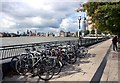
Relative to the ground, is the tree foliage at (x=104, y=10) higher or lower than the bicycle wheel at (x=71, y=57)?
higher

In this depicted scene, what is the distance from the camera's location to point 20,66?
8719 mm

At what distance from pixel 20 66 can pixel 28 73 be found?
1.36ft

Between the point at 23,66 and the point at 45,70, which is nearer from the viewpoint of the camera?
the point at 45,70

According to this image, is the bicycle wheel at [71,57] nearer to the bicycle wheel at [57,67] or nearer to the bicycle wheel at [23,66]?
the bicycle wheel at [57,67]

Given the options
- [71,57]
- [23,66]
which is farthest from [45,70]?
[71,57]

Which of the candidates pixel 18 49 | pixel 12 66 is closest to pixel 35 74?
pixel 12 66

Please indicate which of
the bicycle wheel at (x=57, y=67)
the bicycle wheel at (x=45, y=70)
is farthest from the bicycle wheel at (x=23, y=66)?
the bicycle wheel at (x=57, y=67)

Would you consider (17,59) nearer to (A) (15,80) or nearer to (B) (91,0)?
(A) (15,80)

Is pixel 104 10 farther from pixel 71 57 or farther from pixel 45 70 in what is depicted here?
pixel 45 70

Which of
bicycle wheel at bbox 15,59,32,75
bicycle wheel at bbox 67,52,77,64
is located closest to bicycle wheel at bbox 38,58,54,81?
bicycle wheel at bbox 15,59,32,75

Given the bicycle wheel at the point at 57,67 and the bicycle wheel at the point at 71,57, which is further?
the bicycle wheel at the point at 71,57

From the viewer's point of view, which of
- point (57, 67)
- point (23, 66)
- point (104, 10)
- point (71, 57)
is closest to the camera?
point (57, 67)

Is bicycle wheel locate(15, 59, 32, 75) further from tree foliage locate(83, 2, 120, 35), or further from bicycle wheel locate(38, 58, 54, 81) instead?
tree foliage locate(83, 2, 120, 35)

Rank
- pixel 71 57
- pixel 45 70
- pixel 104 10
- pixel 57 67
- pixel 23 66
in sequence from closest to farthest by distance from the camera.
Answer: pixel 45 70
pixel 57 67
pixel 23 66
pixel 71 57
pixel 104 10
